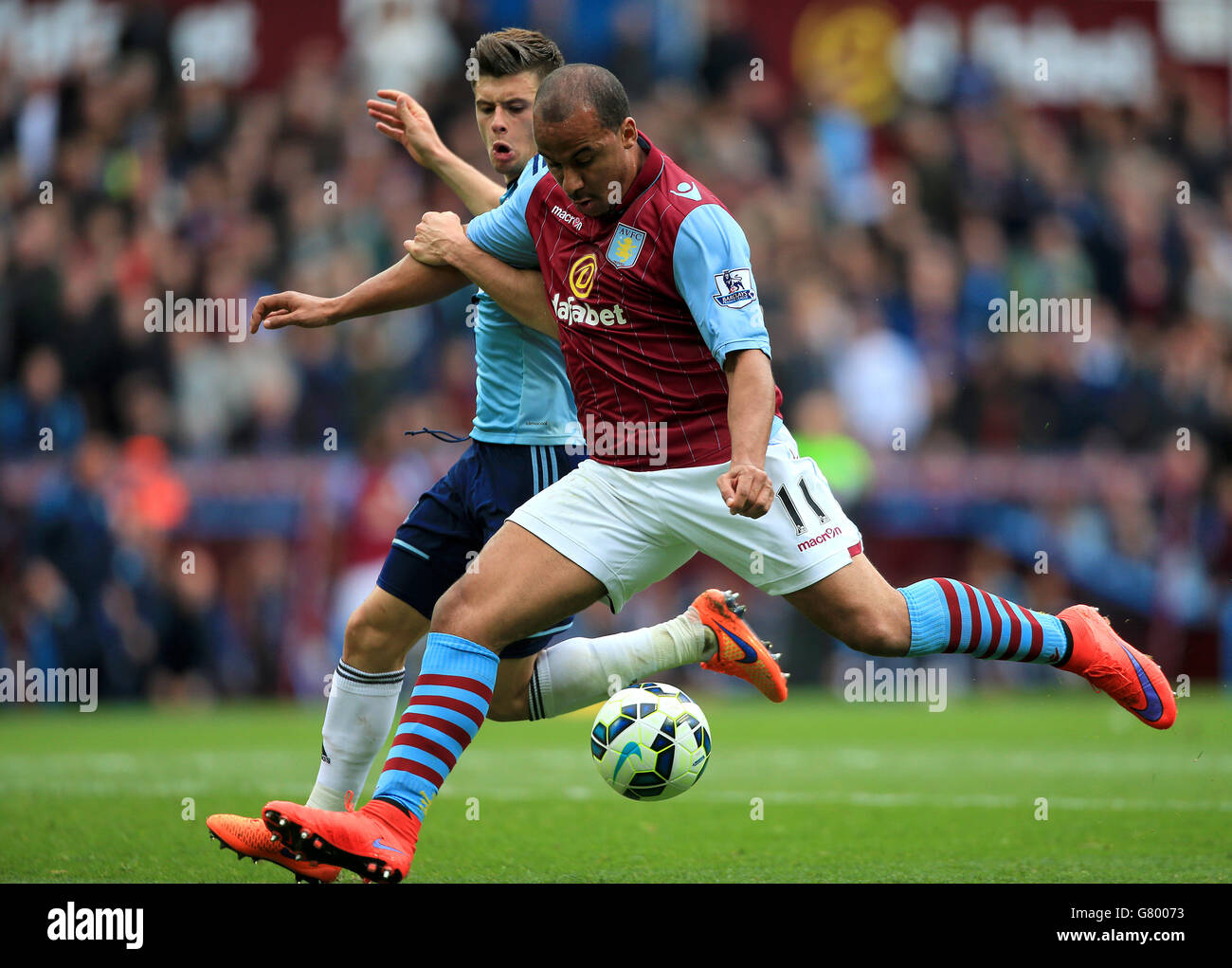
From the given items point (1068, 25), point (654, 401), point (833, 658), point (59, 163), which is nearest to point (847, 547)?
point (654, 401)

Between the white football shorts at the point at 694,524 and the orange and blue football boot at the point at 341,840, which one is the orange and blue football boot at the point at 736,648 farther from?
the orange and blue football boot at the point at 341,840

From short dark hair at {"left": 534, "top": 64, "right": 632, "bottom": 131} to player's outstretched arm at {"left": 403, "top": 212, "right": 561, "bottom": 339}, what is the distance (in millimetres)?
796

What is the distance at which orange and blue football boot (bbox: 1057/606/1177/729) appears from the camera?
5.51 meters

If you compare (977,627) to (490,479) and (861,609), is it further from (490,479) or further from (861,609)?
(490,479)

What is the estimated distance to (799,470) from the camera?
5.23 meters

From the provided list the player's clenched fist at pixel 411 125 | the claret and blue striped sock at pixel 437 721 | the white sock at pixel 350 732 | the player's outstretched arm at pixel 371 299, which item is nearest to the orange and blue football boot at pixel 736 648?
the white sock at pixel 350 732

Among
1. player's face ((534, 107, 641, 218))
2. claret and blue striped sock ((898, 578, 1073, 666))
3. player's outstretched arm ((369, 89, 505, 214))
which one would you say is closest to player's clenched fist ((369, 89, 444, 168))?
player's outstretched arm ((369, 89, 505, 214))

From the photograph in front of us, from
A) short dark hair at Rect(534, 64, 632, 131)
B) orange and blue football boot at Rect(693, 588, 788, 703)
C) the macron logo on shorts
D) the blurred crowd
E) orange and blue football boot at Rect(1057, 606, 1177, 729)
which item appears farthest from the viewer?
the blurred crowd

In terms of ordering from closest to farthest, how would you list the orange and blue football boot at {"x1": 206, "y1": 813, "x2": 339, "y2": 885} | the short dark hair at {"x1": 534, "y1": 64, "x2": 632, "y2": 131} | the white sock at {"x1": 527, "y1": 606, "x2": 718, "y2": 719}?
the short dark hair at {"x1": 534, "y1": 64, "x2": 632, "y2": 131}
the orange and blue football boot at {"x1": 206, "y1": 813, "x2": 339, "y2": 885}
the white sock at {"x1": 527, "y1": 606, "x2": 718, "y2": 719}

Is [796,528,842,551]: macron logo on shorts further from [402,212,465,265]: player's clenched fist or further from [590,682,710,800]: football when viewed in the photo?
[402,212,465,265]: player's clenched fist

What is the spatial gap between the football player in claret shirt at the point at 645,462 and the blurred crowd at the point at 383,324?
7.37 meters

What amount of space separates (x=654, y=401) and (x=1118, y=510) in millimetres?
9003

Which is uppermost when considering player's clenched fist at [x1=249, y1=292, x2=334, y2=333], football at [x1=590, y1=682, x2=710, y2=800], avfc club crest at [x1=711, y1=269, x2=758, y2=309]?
player's clenched fist at [x1=249, y1=292, x2=334, y2=333]

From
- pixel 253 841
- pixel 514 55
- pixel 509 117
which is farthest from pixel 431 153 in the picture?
pixel 253 841
